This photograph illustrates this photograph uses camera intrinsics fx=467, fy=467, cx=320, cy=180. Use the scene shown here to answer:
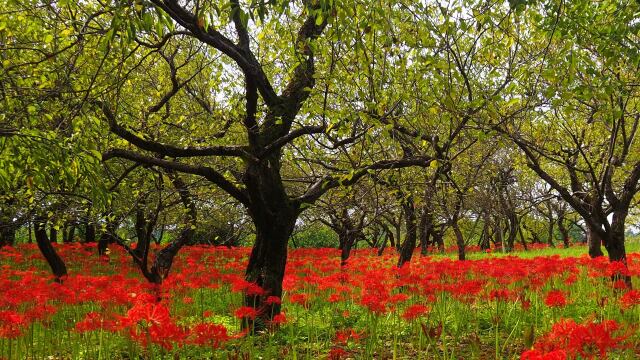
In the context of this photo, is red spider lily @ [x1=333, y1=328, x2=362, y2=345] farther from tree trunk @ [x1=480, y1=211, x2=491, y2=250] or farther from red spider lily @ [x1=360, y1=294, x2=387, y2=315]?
tree trunk @ [x1=480, y1=211, x2=491, y2=250]

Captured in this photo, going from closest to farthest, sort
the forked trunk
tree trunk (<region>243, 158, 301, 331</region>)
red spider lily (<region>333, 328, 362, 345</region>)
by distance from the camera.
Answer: red spider lily (<region>333, 328, 362, 345</region>) → tree trunk (<region>243, 158, 301, 331</region>) → the forked trunk

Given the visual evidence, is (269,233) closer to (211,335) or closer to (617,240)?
(211,335)

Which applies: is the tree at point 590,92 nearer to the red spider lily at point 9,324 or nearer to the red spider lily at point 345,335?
the red spider lily at point 345,335

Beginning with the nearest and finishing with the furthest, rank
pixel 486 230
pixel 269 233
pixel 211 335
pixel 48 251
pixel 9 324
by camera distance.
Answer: pixel 211 335, pixel 9 324, pixel 269 233, pixel 48 251, pixel 486 230

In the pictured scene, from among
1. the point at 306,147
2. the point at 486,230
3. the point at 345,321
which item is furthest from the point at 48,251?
the point at 486,230

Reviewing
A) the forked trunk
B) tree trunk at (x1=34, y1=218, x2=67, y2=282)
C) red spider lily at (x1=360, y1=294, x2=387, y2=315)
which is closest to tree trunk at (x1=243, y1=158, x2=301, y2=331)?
the forked trunk

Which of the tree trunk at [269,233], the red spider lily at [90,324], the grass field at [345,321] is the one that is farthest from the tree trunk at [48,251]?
the red spider lily at [90,324]

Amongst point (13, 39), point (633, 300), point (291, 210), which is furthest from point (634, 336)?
point (13, 39)

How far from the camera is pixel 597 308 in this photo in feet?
28.7

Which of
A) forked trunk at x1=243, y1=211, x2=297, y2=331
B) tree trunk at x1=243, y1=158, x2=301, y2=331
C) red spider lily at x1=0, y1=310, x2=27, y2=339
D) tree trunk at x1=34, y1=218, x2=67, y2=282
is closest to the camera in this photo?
red spider lily at x1=0, y1=310, x2=27, y2=339

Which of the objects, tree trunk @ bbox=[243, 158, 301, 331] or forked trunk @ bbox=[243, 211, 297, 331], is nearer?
tree trunk @ bbox=[243, 158, 301, 331]

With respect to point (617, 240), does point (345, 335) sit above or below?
below

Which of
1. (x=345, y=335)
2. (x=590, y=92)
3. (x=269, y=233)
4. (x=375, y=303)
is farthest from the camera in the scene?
(x=269, y=233)

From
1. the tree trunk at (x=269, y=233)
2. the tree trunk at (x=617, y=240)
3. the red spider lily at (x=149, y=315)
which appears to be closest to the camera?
the red spider lily at (x=149, y=315)
